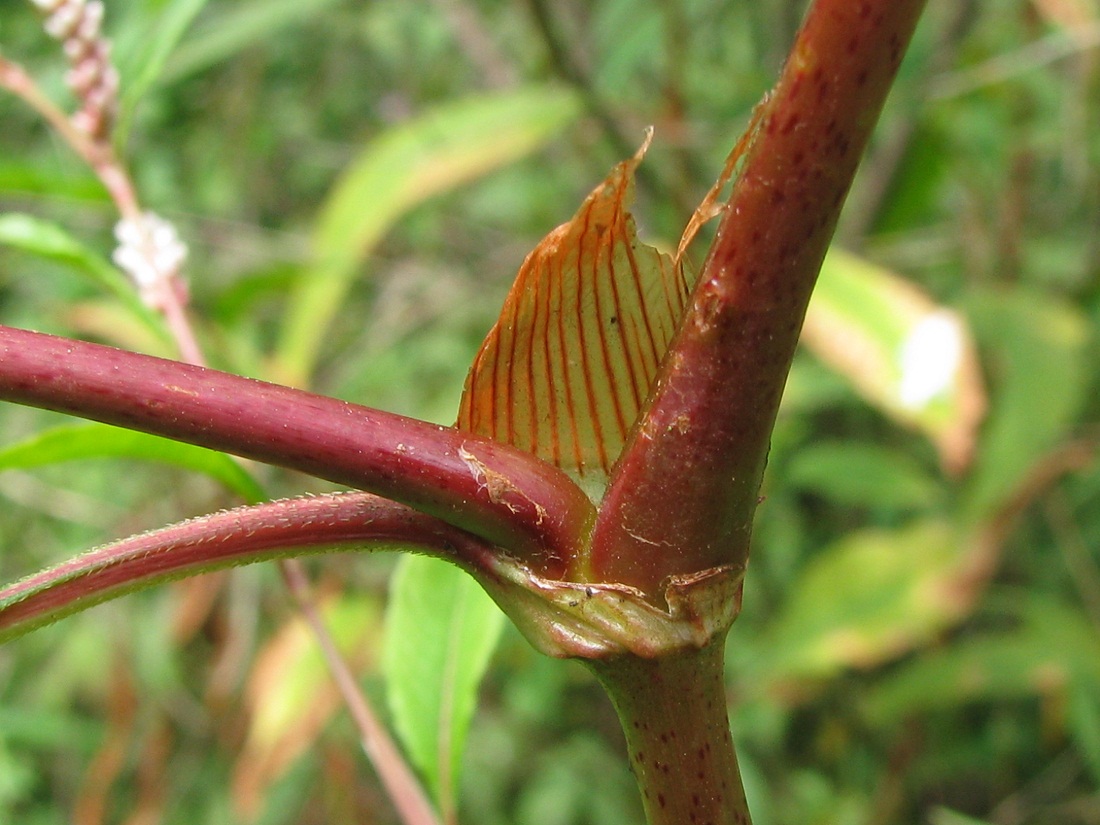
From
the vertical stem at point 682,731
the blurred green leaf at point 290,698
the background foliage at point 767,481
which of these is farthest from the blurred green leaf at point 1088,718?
the vertical stem at point 682,731

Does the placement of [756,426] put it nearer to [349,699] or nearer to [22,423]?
[349,699]

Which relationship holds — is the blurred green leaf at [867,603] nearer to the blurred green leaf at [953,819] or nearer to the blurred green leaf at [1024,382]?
the blurred green leaf at [1024,382]

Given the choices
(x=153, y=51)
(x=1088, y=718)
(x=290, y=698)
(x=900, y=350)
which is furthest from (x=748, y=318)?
(x=1088, y=718)

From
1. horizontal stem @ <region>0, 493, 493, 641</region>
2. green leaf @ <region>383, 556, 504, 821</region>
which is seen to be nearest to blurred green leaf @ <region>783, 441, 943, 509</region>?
green leaf @ <region>383, 556, 504, 821</region>

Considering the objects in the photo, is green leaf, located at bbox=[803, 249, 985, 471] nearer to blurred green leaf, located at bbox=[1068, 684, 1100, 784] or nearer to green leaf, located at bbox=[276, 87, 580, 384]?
green leaf, located at bbox=[276, 87, 580, 384]

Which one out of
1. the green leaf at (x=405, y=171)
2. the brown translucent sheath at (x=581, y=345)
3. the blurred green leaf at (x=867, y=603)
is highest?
the green leaf at (x=405, y=171)

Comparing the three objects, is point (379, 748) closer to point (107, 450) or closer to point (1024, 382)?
point (107, 450)
